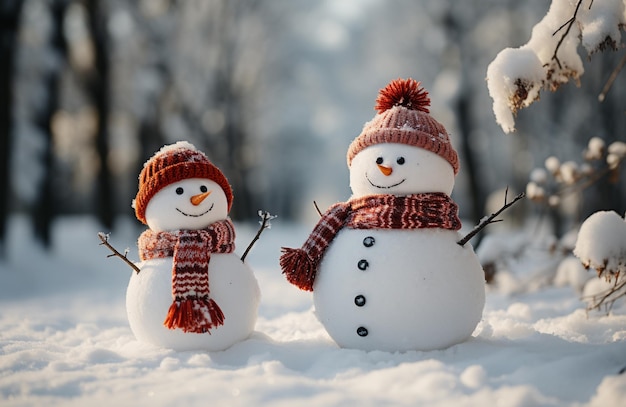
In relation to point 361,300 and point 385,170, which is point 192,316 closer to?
point 361,300

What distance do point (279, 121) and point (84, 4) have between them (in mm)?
11286

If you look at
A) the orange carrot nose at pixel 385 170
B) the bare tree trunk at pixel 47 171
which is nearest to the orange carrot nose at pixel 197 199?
the orange carrot nose at pixel 385 170

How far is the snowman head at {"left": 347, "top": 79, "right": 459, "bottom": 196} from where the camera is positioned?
10.1 feet

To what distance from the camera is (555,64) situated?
10.7 ft

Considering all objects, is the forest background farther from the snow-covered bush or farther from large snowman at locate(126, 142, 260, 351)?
large snowman at locate(126, 142, 260, 351)

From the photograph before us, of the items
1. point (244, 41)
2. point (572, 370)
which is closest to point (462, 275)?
point (572, 370)

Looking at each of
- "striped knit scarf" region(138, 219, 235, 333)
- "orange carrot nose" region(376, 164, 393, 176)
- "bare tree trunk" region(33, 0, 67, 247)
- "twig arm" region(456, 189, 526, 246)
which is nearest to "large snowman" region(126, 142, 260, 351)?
"striped knit scarf" region(138, 219, 235, 333)

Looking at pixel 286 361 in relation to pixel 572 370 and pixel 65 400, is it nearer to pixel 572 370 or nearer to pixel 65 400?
pixel 65 400

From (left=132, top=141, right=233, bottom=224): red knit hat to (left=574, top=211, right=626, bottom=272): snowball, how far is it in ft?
7.06

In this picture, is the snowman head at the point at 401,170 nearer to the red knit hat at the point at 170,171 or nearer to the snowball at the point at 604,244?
the snowball at the point at 604,244

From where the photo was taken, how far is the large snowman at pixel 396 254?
115 inches

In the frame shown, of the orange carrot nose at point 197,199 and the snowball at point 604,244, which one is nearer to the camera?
the snowball at point 604,244

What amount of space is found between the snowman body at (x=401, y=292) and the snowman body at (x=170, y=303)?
20.5 inches

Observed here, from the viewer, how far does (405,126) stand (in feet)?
10.2
